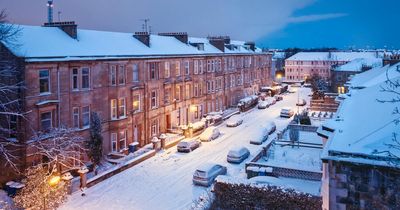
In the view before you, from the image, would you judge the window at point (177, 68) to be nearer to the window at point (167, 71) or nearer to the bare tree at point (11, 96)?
the window at point (167, 71)

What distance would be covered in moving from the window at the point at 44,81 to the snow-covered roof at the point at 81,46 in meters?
1.00

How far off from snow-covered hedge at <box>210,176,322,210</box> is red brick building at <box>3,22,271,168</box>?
12.3 m

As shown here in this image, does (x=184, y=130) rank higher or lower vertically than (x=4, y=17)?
lower

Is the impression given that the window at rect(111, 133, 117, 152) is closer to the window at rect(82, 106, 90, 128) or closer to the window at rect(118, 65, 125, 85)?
the window at rect(82, 106, 90, 128)

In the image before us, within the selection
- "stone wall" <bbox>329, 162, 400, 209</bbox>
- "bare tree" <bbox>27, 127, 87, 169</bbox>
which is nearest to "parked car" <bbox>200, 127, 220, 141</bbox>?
"bare tree" <bbox>27, 127, 87, 169</bbox>

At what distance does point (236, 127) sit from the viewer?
141 feet

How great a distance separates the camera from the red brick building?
25.4 metres

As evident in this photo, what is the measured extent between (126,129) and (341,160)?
24.1 metres

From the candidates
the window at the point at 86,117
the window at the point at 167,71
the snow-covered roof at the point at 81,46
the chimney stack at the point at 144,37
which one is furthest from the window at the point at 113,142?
the chimney stack at the point at 144,37

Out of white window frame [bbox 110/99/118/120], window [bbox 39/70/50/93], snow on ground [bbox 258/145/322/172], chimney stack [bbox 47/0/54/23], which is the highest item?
chimney stack [bbox 47/0/54/23]

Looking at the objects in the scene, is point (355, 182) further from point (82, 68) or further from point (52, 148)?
point (82, 68)

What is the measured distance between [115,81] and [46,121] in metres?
7.59

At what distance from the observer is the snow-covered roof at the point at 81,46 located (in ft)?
83.1

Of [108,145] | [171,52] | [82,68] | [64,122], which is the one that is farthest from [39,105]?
[171,52]
